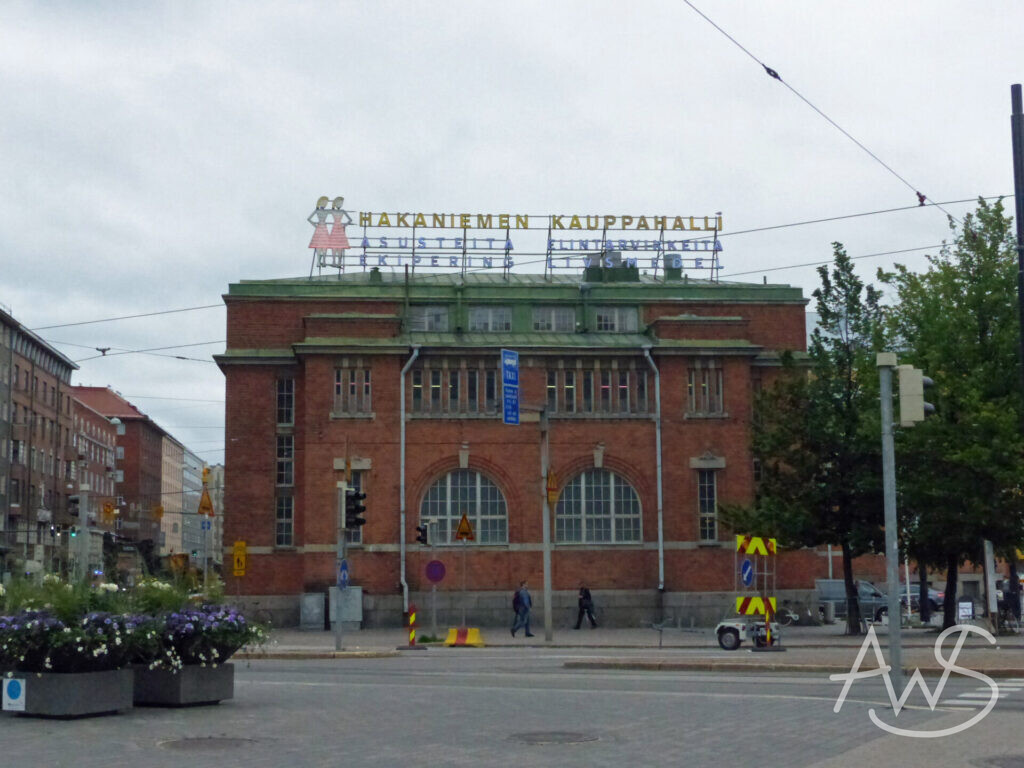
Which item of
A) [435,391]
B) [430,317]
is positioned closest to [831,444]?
[435,391]

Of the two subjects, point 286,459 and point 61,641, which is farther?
point 286,459

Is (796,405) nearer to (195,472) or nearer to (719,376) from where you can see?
(719,376)

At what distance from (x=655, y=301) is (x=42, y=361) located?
5529cm

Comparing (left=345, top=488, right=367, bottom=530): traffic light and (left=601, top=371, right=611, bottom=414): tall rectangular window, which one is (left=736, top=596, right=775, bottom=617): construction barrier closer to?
(left=345, top=488, right=367, bottom=530): traffic light

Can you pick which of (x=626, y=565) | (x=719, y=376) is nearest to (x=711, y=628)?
(x=626, y=565)

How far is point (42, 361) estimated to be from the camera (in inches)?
3755

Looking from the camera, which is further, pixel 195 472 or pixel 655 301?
pixel 195 472

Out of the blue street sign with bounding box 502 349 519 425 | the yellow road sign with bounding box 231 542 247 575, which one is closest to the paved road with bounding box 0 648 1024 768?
the blue street sign with bounding box 502 349 519 425

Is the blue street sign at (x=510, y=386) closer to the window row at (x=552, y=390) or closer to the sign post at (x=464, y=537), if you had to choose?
the sign post at (x=464, y=537)

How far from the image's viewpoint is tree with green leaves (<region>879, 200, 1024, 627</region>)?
35594 mm

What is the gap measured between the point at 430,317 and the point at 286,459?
8462 millimetres

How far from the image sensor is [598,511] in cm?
5253

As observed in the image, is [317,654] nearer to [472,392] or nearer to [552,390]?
[472,392]

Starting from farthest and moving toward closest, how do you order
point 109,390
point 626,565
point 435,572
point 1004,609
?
point 109,390 < point 626,565 < point 1004,609 < point 435,572
